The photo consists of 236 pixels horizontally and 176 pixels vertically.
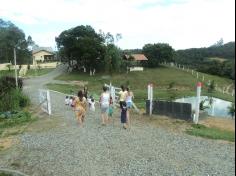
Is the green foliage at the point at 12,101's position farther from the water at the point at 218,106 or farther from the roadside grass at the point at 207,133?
the water at the point at 218,106

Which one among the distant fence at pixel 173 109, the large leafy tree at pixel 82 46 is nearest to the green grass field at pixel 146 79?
the large leafy tree at pixel 82 46

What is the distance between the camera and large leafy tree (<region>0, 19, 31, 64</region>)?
207 ft

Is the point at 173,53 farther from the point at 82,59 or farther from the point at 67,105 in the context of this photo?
the point at 67,105

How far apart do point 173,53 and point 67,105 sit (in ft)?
189

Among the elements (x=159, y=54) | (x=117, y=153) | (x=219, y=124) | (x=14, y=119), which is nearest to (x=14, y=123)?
(x=14, y=119)

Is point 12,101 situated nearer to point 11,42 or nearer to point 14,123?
point 14,123

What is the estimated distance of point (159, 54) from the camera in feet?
243

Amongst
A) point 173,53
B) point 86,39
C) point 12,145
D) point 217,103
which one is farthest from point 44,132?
point 173,53

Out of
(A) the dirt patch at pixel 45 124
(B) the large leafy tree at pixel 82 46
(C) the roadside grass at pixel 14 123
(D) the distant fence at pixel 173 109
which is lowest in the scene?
(C) the roadside grass at pixel 14 123

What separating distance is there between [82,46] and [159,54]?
22773mm

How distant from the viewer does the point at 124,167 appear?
889 centimetres

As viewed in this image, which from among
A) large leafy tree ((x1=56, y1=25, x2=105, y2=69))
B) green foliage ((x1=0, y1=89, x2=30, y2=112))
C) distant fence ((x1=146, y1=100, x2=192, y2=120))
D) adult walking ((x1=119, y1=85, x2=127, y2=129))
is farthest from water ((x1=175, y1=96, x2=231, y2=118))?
large leafy tree ((x1=56, y1=25, x2=105, y2=69))

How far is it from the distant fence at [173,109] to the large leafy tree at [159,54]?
189ft

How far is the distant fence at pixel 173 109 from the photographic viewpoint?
14.6 metres
